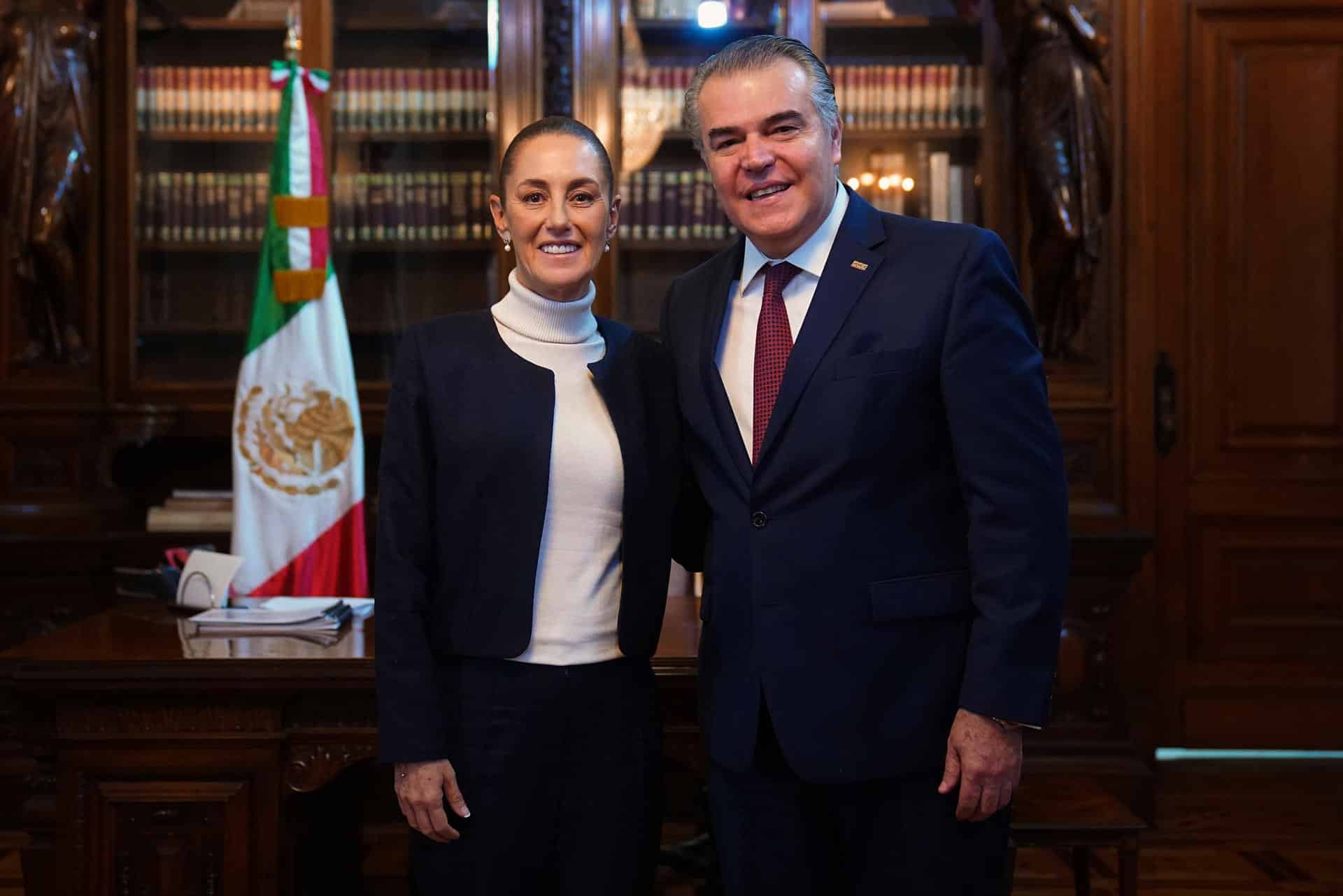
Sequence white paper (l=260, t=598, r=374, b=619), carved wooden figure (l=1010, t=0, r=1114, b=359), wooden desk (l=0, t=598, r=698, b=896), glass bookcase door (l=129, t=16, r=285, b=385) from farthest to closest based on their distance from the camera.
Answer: glass bookcase door (l=129, t=16, r=285, b=385) < carved wooden figure (l=1010, t=0, r=1114, b=359) < white paper (l=260, t=598, r=374, b=619) < wooden desk (l=0, t=598, r=698, b=896)

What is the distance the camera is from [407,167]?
410 centimetres

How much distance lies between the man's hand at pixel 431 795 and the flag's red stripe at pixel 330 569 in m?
1.99

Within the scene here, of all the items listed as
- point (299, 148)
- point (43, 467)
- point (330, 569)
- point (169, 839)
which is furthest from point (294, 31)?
point (169, 839)

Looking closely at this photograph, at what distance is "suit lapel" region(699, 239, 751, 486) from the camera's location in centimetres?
149

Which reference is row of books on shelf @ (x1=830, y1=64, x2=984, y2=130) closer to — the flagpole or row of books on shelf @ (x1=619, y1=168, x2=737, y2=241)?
row of books on shelf @ (x1=619, y1=168, x2=737, y2=241)

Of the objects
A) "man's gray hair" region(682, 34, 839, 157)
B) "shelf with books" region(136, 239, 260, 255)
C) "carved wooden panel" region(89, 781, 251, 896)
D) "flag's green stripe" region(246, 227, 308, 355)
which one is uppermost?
"shelf with books" region(136, 239, 260, 255)

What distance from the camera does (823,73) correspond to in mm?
1524

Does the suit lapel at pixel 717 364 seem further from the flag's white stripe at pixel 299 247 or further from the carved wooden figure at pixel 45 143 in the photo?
the carved wooden figure at pixel 45 143

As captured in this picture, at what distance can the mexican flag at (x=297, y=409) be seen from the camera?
3.51m

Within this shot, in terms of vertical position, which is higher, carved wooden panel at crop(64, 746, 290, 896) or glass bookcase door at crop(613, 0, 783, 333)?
glass bookcase door at crop(613, 0, 783, 333)

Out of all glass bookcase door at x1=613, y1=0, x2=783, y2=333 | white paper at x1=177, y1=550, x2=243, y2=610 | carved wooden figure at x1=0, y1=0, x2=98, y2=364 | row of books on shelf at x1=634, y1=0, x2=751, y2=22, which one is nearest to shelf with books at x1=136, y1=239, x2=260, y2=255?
carved wooden figure at x1=0, y1=0, x2=98, y2=364

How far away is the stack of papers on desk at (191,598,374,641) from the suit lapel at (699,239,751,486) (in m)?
1.02

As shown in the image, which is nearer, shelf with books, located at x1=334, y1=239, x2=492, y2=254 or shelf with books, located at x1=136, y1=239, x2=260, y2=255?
shelf with books, located at x1=136, y1=239, x2=260, y2=255

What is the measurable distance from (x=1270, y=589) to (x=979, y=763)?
3126 mm
